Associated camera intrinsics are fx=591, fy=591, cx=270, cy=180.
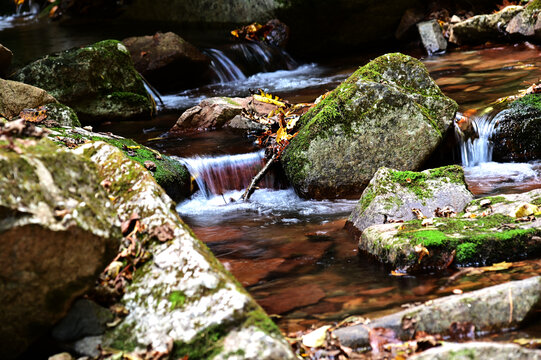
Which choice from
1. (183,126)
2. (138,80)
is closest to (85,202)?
(183,126)

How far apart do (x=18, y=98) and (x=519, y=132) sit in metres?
6.31

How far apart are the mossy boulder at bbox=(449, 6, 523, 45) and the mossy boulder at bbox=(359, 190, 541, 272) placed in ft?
34.4

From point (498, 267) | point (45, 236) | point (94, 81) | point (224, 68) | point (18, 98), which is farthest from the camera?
point (224, 68)

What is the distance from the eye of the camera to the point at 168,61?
40.4 ft

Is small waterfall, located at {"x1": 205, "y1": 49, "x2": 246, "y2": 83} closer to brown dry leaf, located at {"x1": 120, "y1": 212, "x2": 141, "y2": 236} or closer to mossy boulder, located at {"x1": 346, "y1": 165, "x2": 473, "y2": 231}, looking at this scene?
mossy boulder, located at {"x1": 346, "y1": 165, "x2": 473, "y2": 231}

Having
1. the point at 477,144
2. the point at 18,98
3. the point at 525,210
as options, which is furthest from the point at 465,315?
the point at 18,98

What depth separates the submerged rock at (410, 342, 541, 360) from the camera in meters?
2.48

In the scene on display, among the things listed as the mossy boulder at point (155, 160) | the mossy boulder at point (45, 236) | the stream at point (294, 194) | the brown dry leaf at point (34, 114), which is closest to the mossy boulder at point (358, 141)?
the stream at point (294, 194)

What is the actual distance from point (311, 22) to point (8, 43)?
7941 millimetres

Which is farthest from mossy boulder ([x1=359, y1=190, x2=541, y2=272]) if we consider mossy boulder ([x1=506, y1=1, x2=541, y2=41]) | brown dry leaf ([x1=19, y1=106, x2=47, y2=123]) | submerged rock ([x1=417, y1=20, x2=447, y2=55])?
submerged rock ([x1=417, y1=20, x2=447, y2=55])

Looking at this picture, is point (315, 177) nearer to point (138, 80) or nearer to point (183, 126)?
point (183, 126)

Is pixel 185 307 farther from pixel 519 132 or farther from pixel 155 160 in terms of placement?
pixel 519 132

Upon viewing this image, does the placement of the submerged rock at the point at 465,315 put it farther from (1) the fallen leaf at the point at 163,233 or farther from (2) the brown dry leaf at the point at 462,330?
(1) the fallen leaf at the point at 163,233

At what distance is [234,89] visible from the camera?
489 inches
